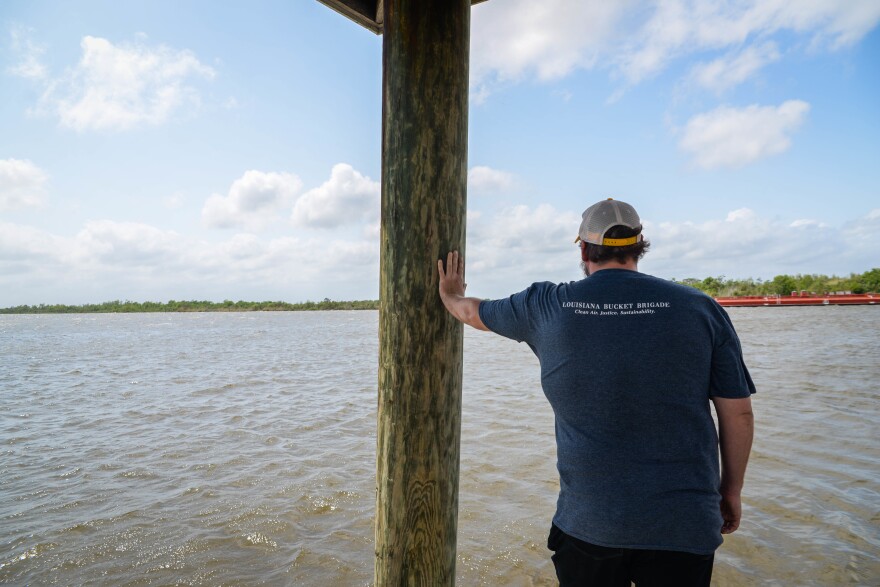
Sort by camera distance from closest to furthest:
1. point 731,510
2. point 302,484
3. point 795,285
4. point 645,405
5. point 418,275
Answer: point 645,405 < point 731,510 < point 418,275 < point 302,484 < point 795,285

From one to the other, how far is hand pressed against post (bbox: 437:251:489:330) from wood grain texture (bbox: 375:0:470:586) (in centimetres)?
4

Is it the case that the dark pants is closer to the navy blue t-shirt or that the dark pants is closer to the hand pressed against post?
the navy blue t-shirt

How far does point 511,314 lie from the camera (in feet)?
6.90

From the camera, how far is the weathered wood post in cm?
235

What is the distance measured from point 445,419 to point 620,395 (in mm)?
917

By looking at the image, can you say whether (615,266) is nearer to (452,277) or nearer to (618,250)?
(618,250)

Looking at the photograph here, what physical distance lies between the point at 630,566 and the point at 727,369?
759 millimetres

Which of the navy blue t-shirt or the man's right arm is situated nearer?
the navy blue t-shirt

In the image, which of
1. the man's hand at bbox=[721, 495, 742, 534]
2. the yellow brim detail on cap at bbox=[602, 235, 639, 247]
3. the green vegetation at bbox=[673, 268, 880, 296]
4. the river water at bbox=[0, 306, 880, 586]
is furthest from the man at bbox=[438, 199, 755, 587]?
the green vegetation at bbox=[673, 268, 880, 296]

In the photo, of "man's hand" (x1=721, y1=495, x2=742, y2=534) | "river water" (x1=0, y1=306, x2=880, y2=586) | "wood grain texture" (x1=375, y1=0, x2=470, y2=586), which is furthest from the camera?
"river water" (x1=0, y1=306, x2=880, y2=586)

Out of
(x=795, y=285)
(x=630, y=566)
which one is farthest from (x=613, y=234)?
(x=795, y=285)

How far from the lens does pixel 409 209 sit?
2.35 m

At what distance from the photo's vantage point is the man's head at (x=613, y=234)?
195 centimetres

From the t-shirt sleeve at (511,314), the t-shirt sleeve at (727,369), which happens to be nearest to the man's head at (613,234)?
the t-shirt sleeve at (511,314)
